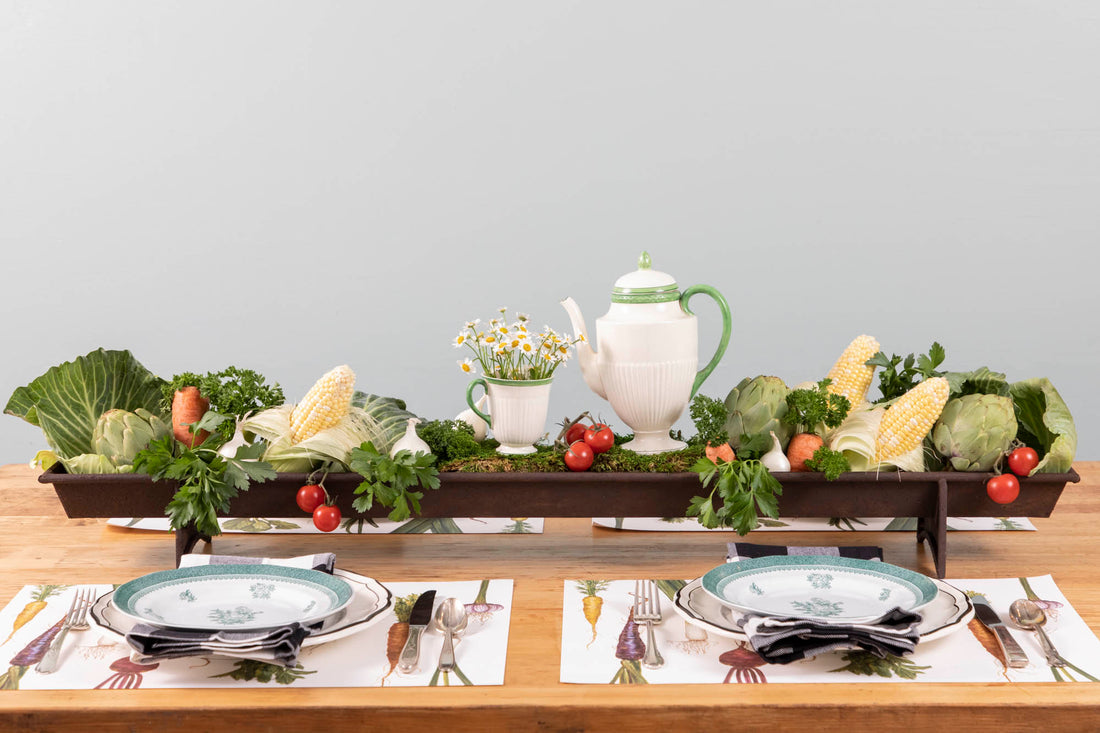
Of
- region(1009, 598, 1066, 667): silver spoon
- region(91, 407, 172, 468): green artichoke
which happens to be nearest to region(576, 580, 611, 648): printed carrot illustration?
region(1009, 598, 1066, 667): silver spoon

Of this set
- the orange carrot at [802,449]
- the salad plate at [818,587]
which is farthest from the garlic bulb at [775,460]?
the salad plate at [818,587]

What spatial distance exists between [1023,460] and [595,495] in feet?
2.17

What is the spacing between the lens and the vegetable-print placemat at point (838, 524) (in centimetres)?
192

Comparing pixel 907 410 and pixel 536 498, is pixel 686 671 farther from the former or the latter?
pixel 907 410

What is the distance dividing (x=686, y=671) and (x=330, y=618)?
446 mm

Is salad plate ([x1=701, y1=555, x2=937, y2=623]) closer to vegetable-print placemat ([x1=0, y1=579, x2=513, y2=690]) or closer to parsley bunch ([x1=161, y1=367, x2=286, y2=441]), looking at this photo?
vegetable-print placemat ([x1=0, y1=579, x2=513, y2=690])

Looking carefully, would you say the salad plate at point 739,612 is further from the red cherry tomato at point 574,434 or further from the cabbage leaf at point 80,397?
the cabbage leaf at point 80,397

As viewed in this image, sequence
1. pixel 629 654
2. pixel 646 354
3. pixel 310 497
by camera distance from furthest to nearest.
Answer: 1. pixel 646 354
2. pixel 310 497
3. pixel 629 654

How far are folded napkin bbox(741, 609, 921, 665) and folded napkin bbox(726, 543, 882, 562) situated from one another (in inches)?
11.5

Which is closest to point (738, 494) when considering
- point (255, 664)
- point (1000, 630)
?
point (1000, 630)

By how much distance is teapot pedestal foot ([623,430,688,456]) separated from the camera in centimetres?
186

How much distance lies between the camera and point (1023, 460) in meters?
1.68

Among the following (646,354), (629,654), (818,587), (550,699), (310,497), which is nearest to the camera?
(550,699)

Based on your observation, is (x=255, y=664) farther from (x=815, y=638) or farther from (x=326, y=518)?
(x=815, y=638)
